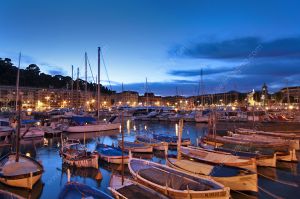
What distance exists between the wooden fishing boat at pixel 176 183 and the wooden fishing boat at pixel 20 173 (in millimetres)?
6167

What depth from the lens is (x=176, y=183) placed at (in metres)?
14.9

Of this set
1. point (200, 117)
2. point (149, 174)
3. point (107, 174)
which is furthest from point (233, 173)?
point (200, 117)

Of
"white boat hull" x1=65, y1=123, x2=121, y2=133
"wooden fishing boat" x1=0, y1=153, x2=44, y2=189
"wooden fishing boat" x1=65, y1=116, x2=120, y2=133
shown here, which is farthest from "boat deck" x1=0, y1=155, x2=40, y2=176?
"wooden fishing boat" x1=65, y1=116, x2=120, y2=133

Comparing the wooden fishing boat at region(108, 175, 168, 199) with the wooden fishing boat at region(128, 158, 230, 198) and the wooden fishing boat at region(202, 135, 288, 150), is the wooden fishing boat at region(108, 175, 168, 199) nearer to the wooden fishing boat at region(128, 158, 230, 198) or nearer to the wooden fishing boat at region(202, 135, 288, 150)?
the wooden fishing boat at region(128, 158, 230, 198)

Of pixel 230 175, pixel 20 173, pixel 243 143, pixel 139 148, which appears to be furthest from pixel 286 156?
pixel 20 173

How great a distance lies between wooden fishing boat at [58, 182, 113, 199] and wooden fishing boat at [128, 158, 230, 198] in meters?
2.92

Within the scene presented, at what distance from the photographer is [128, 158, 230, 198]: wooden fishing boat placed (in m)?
13.2

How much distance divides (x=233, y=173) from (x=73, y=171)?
12.3 m

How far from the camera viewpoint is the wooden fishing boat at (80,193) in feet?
43.1

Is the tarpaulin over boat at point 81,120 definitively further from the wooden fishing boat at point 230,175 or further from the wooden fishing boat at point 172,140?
the wooden fishing boat at point 230,175

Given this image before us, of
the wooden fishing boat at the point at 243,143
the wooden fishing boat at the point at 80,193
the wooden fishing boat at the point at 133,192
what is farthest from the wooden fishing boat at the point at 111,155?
the wooden fishing boat at the point at 243,143

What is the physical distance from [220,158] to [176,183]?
6849 millimetres

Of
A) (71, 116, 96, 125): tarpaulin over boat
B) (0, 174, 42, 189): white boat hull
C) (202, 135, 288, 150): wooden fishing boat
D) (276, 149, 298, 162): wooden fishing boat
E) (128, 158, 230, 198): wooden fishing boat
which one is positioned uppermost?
(71, 116, 96, 125): tarpaulin over boat

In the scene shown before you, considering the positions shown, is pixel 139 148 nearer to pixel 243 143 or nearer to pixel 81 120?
pixel 243 143
